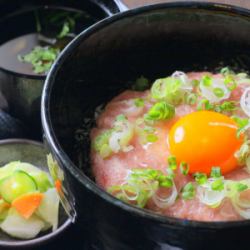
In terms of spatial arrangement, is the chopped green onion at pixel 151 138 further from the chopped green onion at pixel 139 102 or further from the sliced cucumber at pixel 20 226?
the sliced cucumber at pixel 20 226

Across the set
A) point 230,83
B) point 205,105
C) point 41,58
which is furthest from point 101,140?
point 41,58

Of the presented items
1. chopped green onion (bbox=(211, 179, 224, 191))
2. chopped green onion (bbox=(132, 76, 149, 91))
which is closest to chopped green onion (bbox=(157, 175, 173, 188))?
chopped green onion (bbox=(211, 179, 224, 191))

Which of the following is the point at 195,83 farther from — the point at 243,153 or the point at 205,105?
the point at 243,153

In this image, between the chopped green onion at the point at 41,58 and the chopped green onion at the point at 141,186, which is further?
the chopped green onion at the point at 41,58

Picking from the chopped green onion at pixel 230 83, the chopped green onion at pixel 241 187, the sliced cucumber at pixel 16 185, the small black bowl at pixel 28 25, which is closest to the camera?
the chopped green onion at pixel 241 187

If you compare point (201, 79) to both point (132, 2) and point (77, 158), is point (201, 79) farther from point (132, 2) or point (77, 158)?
point (132, 2)

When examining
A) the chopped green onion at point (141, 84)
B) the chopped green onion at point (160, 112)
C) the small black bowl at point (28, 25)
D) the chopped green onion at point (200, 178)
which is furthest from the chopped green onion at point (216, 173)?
the small black bowl at point (28, 25)
